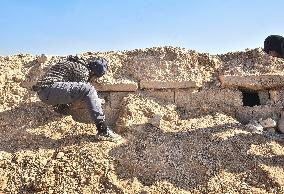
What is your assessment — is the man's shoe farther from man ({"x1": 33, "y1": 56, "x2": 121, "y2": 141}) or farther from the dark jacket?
the dark jacket

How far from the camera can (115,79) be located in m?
5.61

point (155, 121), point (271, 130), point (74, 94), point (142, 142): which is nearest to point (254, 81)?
point (271, 130)

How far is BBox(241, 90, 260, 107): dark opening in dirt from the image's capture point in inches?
231

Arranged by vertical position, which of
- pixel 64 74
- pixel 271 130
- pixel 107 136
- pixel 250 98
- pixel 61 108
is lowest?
pixel 271 130

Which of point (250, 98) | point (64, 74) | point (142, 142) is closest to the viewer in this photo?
point (142, 142)

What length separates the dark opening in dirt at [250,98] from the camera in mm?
5855

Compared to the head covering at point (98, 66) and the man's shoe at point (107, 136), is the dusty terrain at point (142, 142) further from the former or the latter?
the head covering at point (98, 66)

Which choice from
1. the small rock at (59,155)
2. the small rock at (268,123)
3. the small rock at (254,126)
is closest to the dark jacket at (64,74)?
the small rock at (59,155)

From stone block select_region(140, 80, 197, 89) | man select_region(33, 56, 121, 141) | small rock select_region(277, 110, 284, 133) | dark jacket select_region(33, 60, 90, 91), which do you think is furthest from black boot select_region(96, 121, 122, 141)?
small rock select_region(277, 110, 284, 133)

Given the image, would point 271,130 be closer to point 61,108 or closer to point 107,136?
point 107,136

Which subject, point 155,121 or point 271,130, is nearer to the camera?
point 155,121

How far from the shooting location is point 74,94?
15.3 ft

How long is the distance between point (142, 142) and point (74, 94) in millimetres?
947

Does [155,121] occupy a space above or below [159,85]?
below
